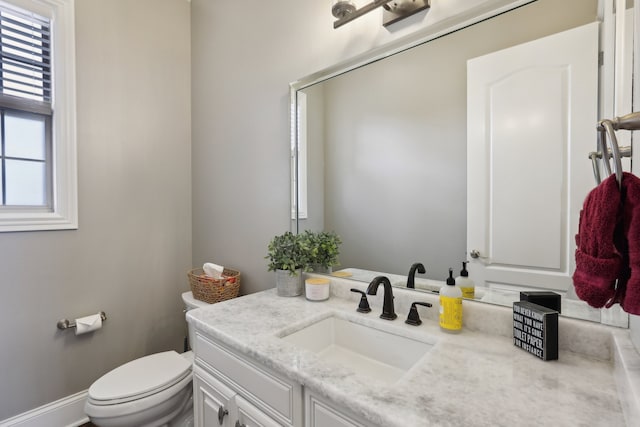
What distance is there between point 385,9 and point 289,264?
44.8 inches

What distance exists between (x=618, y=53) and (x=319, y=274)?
4.19 ft

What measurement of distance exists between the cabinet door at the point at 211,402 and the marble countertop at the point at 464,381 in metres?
0.19

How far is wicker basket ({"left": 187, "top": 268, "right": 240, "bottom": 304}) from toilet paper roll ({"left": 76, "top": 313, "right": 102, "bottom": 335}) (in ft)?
1.87

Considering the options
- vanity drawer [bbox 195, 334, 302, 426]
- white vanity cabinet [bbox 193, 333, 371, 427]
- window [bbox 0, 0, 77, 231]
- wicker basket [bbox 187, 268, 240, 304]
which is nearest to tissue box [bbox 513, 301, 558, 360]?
white vanity cabinet [bbox 193, 333, 371, 427]

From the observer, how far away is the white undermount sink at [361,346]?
38.5 inches

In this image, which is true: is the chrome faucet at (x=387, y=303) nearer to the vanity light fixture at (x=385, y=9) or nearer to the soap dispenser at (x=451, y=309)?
the soap dispenser at (x=451, y=309)

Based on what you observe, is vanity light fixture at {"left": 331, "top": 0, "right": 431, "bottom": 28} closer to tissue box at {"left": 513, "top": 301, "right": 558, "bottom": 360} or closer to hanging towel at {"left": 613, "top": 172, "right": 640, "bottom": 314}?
hanging towel at {"left": 613, "top": 172, "right": 640, "bottom": 314}

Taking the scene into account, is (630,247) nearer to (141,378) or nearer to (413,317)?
(413,317)

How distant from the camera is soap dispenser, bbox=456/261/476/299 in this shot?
40.6 inches

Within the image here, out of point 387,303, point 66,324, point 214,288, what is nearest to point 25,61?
point 66,324

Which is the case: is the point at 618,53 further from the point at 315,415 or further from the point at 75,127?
the point at 75,127

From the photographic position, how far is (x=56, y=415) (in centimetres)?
166

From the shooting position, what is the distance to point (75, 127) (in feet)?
5.74

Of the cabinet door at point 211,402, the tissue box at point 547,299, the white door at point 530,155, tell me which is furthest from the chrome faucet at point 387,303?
the cabinet door at point 211,402
